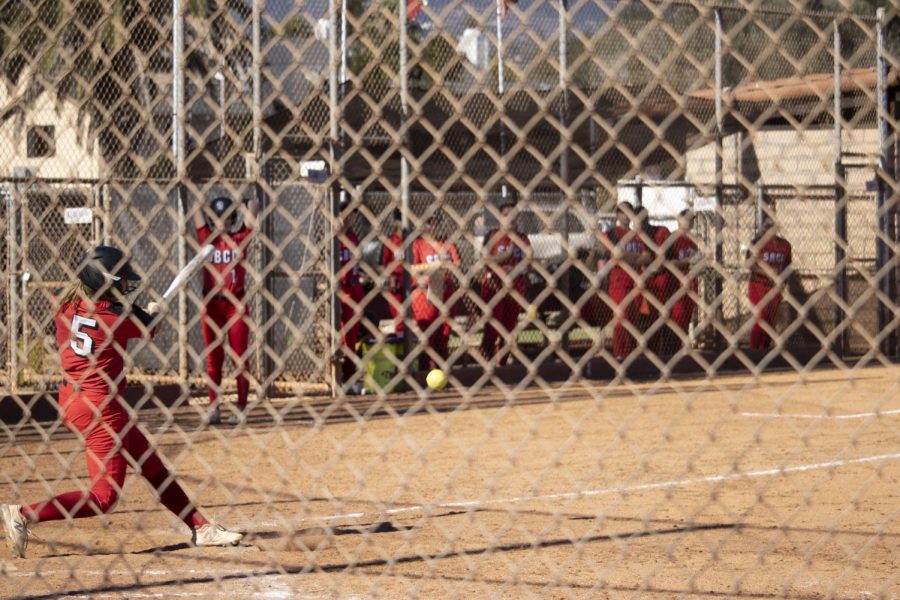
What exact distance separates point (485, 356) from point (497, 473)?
7.39m

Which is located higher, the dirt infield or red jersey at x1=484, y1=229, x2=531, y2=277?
red jersey at x1=484, y1=229, x2=531, y2=277

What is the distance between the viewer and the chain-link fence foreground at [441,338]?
3.71m

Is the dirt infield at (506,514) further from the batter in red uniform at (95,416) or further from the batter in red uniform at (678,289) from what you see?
the batter in red uniform at (678,289)

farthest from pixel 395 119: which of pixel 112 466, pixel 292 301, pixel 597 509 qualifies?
pixel 112 466

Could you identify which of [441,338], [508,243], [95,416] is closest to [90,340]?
[95,416]

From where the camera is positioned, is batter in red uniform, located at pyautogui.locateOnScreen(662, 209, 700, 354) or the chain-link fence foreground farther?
batter in red uniform, located at pyautogui.locateOnScreen(662, 209, 700, 354)

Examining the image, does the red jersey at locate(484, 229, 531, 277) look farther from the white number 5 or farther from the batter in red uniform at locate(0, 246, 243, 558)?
the white number 5

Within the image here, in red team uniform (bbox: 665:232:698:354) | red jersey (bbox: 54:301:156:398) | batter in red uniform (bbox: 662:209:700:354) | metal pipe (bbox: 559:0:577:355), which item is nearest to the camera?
metal pipe (bbox: 559:0:577:355)

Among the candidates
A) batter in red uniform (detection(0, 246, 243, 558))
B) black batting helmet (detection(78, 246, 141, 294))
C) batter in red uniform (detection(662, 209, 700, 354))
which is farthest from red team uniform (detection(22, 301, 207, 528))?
batter in red uniform (detection(662, 209, 700, 354))

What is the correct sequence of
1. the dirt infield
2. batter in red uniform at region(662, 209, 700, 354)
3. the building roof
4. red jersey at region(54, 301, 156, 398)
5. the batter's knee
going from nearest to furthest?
the building roof < the dirt infield < red jersey at region(54, 301, 156, 398) < the batter's knee < batter in red uniform at region(662, 209, 700, 354)

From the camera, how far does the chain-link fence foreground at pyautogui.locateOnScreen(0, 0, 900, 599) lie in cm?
371

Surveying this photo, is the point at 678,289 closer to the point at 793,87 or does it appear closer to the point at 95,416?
the point at 793,87

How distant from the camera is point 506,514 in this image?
7.08 m

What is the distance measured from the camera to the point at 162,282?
14.8 meters
